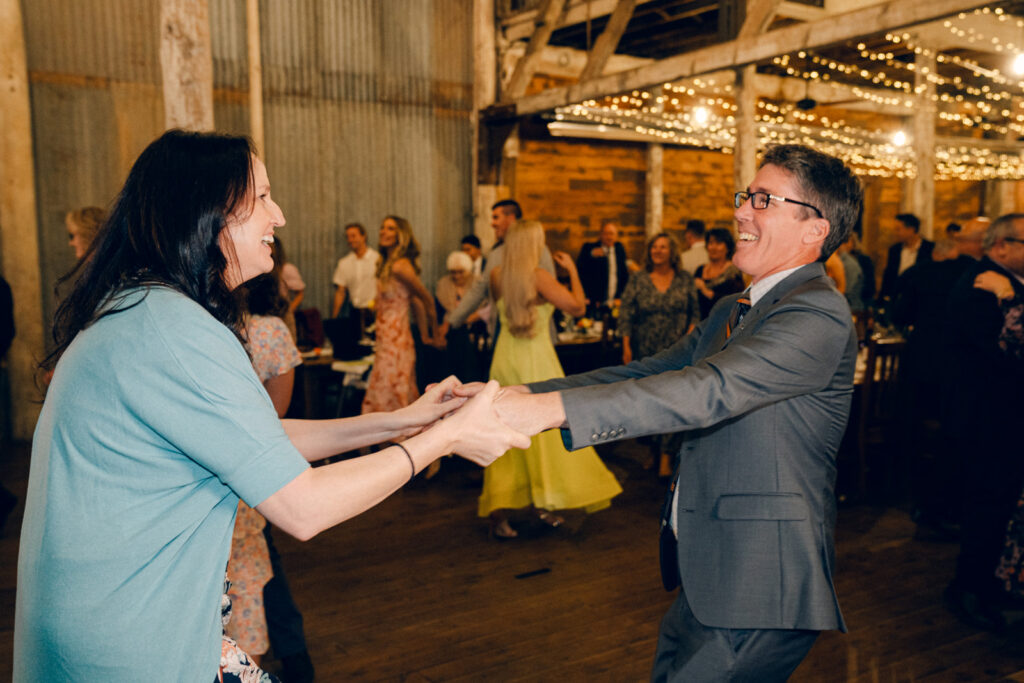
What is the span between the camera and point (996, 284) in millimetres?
3160

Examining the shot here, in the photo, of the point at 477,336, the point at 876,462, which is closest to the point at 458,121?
the point at 477,336

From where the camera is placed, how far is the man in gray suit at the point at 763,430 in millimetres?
1439

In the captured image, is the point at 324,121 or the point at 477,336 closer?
the point at 477,336

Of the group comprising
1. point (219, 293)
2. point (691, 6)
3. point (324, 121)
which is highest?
point (691, 6)

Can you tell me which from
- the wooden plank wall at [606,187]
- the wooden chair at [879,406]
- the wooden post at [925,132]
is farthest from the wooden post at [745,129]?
the wooden post at [925,132]

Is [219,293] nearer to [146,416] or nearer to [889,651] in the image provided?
[146,416]

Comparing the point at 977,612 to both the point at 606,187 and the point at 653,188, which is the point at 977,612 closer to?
the point at 606,187

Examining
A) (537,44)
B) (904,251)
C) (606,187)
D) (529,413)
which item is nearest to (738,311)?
(529,413)

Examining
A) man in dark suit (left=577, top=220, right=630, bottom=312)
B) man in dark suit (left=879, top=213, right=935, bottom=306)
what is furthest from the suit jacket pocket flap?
man in dark suit (left=577, top=220, right=630, bottom=312)

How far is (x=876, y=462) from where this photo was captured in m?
5.46

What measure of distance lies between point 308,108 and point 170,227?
6.99 meters

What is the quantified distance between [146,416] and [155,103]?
6.69m

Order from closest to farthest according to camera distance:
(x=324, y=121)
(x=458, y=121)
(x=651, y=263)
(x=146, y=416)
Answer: (x=146, y=416) < (x=651, y=263) < (x=324, y=121) < (x=458, y=121)

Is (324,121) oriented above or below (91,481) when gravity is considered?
above
